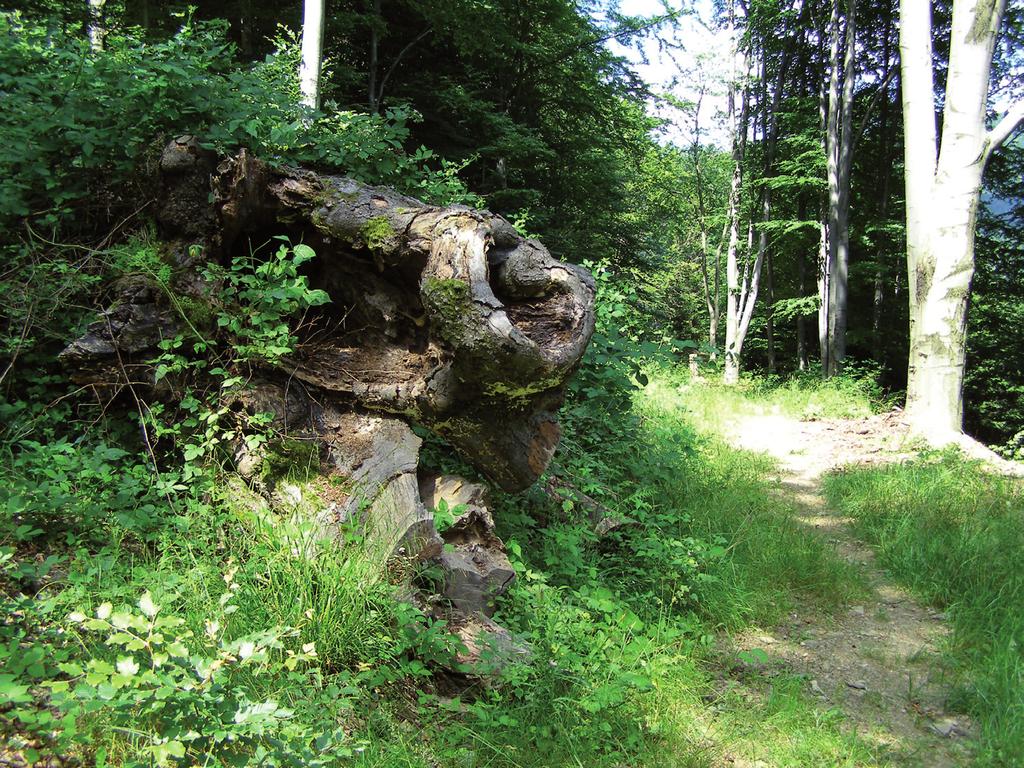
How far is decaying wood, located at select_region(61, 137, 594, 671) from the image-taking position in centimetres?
325

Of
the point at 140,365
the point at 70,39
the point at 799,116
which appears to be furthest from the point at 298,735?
the point at 799,116

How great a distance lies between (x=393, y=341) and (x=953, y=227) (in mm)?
7355

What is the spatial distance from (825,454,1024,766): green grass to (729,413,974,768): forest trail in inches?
4.6

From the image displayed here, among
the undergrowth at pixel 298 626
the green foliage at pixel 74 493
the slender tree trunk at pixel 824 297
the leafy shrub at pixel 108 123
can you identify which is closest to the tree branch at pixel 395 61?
the leafy shrub at pixel 108 123

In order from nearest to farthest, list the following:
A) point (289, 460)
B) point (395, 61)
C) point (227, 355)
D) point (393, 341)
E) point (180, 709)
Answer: point (180, 709) < point (289, 460) < point (227, 355) < point (393, 341) < point (395, 61)

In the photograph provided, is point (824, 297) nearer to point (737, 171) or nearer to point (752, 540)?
point (737, 171)

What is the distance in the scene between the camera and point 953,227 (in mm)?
Answer: 7836

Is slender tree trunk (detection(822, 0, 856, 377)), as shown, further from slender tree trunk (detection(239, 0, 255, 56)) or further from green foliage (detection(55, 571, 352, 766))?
green foliage (detection(55, 571, 352, 766))

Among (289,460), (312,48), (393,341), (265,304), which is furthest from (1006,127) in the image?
(289,460)

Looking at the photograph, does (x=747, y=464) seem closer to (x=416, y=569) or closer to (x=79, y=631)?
(x=416, y=569)

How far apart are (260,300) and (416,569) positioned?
1795mm

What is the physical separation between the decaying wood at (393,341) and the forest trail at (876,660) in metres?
1.92

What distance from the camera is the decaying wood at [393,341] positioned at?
3.25 metres

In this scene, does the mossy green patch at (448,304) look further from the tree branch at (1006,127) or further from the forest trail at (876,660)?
the tree branch at (1006,127)
